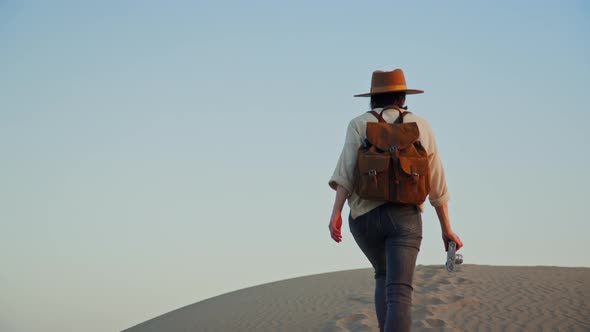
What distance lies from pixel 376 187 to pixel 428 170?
0.43 m

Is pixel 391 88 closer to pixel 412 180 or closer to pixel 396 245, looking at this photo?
pixel 412 180

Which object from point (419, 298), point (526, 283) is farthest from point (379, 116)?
point (526, 283)

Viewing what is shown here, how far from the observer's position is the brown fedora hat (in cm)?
512

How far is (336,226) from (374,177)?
17.7 inches

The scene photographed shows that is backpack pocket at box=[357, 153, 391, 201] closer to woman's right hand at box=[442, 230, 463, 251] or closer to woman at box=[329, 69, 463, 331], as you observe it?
woman at box=[329, 69, 463, 331]

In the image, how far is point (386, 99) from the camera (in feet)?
17.1

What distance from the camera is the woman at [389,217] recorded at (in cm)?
477

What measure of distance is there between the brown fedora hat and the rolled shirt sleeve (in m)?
0.32

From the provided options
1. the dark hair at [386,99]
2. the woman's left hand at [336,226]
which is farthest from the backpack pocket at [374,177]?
the dark hair at [386,99]

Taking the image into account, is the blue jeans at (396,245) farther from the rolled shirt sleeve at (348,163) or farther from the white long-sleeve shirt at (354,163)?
the rolled shirt sleeve at (348,163)

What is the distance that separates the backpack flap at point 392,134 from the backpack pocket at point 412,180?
13cm

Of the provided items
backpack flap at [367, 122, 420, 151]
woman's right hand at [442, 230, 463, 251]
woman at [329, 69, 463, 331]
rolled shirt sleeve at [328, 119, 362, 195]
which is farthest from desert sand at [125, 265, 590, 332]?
backpack flap at [367, 122, 420, 151]

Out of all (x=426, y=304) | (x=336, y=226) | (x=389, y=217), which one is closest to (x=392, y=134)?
(x=389, y=217)

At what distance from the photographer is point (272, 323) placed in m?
11.1
